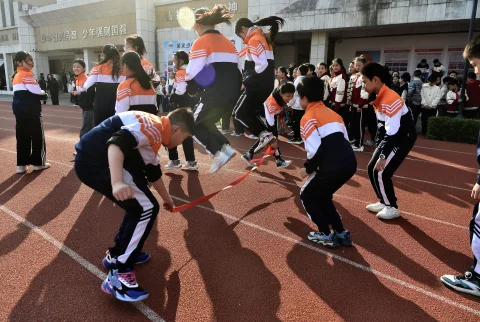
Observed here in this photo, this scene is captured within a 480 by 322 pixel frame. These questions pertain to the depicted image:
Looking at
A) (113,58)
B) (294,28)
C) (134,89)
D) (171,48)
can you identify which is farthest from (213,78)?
(171,48)

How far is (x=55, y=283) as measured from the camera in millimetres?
2797

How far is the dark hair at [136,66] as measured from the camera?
4318mm

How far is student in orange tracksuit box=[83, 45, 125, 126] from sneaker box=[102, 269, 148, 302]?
134 inches

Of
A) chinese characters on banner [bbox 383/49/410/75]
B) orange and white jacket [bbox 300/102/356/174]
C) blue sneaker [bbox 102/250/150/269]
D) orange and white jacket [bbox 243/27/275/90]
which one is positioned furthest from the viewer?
chinese characters on banner [bbox 383/49/410/75]

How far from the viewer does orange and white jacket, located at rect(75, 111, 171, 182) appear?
2.36m

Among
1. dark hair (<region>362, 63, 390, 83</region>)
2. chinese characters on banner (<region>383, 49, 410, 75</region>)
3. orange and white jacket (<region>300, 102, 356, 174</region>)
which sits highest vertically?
chinese characters on banner (<region>383, 49, 410, 75</region>)

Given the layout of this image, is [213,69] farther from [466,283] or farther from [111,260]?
[466,283]

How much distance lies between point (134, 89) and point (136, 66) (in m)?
0.35

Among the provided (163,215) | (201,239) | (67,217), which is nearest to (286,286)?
(201,239)

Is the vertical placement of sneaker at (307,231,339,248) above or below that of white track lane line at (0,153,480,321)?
above

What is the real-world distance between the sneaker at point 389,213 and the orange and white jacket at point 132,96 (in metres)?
3.23

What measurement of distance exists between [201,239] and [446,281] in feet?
7.08

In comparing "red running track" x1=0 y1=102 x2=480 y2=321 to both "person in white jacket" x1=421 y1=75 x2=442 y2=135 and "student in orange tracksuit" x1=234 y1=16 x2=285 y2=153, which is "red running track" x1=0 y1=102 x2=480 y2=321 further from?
"person in white jacket" x1=421 y1=75 x2=442 y2=135

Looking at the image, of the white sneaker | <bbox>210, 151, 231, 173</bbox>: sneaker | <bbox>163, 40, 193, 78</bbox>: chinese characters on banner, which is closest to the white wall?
<bbox>163, 40, 193, 78</bbox>: chinese characters on banner
